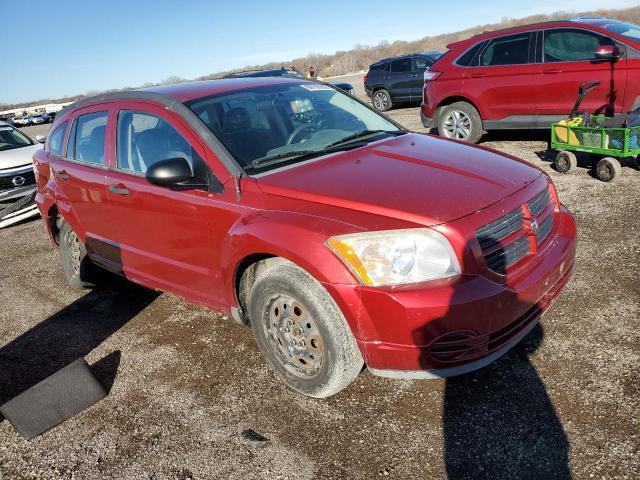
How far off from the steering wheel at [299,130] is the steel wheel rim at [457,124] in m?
5.44

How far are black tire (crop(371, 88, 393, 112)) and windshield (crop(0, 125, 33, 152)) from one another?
10456 mm

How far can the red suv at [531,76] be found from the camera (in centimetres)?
694

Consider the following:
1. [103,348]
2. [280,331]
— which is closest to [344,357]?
[280,331]

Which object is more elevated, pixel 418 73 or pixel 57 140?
pixel 57 140

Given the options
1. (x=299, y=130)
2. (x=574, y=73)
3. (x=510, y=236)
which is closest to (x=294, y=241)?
(x=510, y=236)

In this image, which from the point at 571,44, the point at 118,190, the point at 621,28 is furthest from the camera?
the point at 571,44

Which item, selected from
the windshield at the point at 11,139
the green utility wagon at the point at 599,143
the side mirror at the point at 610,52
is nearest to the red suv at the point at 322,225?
the green utility wagon at the point at 599,143

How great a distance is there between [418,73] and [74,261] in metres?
13.3

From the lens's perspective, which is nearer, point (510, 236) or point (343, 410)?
point (510, 236)

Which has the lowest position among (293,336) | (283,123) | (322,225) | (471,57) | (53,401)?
(53,401)

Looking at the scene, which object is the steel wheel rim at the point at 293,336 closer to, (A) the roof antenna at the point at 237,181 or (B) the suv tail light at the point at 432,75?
(A) the roof antenna at the point at 237,181

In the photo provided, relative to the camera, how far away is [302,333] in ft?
9.55

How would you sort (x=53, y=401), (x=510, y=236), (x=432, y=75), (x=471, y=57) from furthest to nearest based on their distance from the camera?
(x=432, y=75), (x=471, y=57), (x=53, y=401), (x=510, y=236)

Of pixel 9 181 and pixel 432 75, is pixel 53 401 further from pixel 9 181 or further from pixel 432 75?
pixel 432 75
